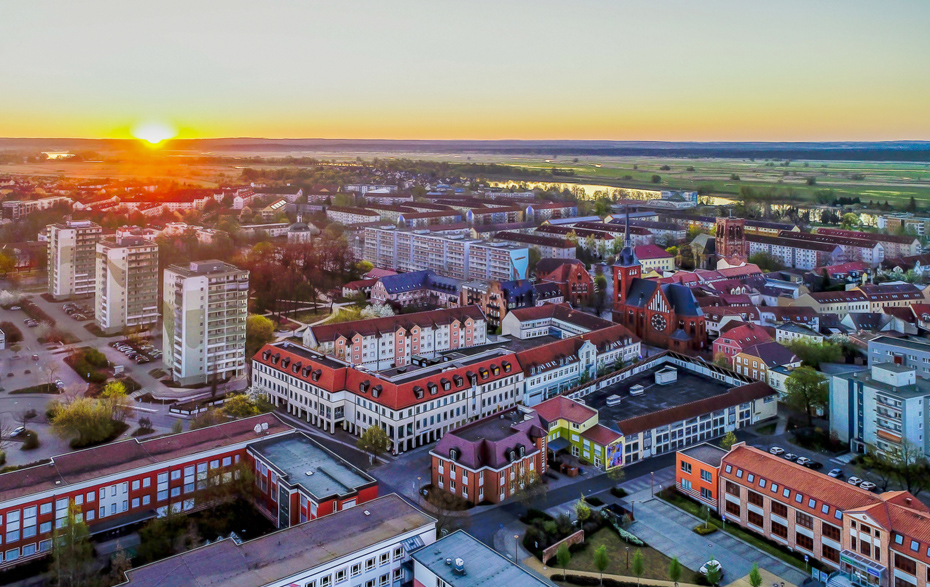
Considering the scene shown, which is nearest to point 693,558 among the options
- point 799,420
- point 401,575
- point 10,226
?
point 401,575

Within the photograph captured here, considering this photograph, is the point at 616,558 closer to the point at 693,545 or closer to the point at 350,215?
the point at 693,545

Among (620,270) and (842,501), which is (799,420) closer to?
(842,501)

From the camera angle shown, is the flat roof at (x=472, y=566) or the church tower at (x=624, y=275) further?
the church tower at (x=624, y=275)

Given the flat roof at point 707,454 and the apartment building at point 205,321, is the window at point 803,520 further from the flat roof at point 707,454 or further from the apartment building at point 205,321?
the apartment building at point 205,321

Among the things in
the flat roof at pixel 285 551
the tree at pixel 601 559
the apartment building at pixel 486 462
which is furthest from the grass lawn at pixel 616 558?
the flat roof at pixel 285 551

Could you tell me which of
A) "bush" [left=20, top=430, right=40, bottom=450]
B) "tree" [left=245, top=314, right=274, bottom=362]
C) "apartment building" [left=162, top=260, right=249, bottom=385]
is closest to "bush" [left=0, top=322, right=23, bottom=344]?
"apartment building" [left=162, top=260, right=249, bottom=385]
